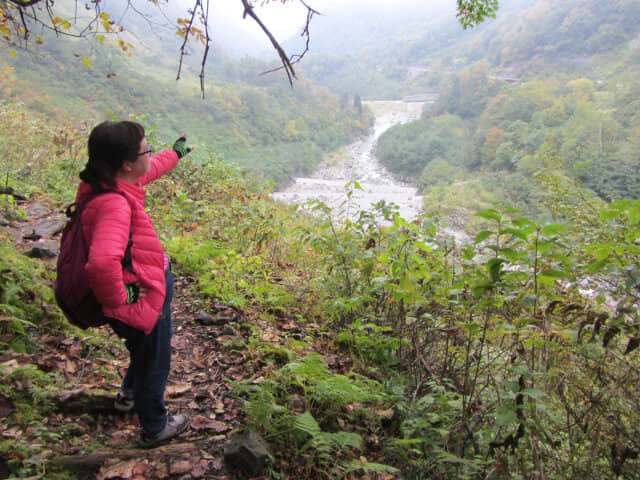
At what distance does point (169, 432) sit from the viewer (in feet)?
6.31

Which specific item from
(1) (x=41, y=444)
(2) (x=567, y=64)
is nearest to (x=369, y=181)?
(1) (x=41, y=444)

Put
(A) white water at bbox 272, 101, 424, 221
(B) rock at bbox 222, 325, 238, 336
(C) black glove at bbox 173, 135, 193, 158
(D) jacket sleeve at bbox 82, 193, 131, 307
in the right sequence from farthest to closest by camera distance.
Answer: (A) white water at bbox 272, 101, 424, 221 < (B) rock at bbox 222, 325, 238, 336 < (C) black glove at bbox 173, 135, 193, 158 < (D) jacket sleeve at bbox 82, 193, 131, 307

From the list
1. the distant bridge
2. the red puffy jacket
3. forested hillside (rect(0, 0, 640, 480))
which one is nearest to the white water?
forested hillside (rect(0, 0, 640, 480))

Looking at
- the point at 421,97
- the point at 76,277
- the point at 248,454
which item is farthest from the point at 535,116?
the point at 421,97

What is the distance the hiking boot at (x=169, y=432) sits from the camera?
1857mm

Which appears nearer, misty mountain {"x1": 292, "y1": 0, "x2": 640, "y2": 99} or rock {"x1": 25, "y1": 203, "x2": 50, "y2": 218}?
rock {"x1": 25, "y1": 203, "x2": 50, "y2": 218}

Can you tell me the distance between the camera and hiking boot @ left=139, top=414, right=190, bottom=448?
1.86 meters

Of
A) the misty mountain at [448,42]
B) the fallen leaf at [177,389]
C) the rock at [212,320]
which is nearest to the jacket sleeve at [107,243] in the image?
the fallen leaf at [177,389]

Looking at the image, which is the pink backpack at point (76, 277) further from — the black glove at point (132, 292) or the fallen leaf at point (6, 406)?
the fallen leaf at point (6, 406)

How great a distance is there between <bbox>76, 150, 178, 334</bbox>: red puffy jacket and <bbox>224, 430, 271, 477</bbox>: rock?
2.43 ft

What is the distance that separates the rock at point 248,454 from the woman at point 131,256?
0.46 meters

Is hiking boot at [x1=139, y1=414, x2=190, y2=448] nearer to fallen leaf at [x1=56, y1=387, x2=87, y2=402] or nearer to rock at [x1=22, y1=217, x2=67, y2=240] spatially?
fallen leaf at [x1=56, y1=387, x2=87, y2=402]

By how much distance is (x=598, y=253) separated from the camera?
4.91ft

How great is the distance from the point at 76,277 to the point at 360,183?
60.5ft
